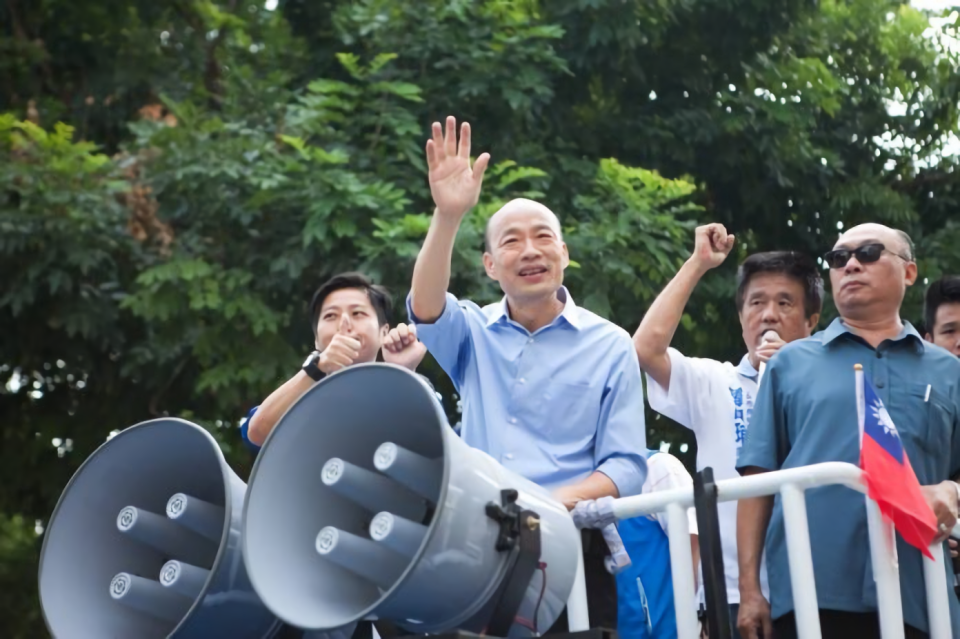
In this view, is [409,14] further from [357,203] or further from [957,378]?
[957,378]

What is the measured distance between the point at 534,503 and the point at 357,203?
4.94m

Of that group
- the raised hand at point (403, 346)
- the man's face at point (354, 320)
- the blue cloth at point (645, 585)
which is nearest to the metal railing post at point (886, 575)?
the blue cloth at point (645, 585)

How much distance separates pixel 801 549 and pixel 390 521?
93cm

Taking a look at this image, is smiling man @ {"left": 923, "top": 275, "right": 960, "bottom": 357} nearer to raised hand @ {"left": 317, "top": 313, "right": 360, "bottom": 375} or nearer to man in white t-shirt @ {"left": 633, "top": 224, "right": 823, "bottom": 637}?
man in white t-shirt @ {"left": 633, "top": 224, "right": 823, "bottom": 637}

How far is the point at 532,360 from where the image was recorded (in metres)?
4.22

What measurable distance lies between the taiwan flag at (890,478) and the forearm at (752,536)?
407 mm

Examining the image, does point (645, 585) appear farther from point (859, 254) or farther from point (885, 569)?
point (859, 254)

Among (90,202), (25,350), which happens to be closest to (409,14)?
(90,202)

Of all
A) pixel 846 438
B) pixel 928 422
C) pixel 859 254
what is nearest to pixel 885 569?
pixel 846 438

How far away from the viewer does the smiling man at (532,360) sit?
159 inches

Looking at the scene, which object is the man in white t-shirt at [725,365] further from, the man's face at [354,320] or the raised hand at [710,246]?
the man's face at [354,320]

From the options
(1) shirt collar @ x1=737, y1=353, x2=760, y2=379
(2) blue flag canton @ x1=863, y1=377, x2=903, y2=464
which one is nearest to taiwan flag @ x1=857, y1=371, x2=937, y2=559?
(2) blue flag canton @ x1=863, y1=377, x2=903, y2=464

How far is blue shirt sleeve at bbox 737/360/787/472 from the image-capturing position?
4.08 m

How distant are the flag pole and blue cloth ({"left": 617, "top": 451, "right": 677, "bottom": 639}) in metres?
0.56
